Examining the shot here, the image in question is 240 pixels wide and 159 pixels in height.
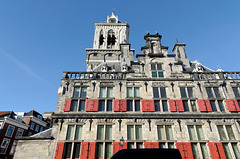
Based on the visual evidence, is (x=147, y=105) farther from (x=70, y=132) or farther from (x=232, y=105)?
(x=232, y=105)

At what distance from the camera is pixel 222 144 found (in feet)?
42.9

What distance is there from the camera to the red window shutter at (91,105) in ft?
47.4

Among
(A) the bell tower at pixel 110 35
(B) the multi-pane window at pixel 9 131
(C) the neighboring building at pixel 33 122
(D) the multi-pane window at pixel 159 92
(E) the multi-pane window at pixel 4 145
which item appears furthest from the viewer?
(A) the bell tower at pixel 110 35

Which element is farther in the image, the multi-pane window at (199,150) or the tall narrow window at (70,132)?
the tall narrow window at (70,132)

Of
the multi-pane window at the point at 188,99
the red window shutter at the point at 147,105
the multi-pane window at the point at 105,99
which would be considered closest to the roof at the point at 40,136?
the multi-pane window at the point at 105,99

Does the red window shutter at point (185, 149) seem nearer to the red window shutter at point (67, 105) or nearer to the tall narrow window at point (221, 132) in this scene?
the tall narrow window at point (221, 132)

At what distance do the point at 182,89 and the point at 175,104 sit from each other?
206cm

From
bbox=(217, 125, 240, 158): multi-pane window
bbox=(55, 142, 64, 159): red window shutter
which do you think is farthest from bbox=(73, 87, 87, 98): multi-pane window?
bbox=(217, 125, 240, 158): multi-pane window

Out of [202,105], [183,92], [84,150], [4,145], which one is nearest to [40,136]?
[84,150]

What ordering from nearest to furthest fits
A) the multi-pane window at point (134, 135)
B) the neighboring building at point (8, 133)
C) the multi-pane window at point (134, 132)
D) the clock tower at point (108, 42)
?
the multi-pane window at point (134, 135) → the multi-pane window at point (134, 132) → the neighboring building at point (8, 133) → the clock tower at point (108, 42)

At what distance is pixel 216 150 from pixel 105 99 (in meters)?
10.7

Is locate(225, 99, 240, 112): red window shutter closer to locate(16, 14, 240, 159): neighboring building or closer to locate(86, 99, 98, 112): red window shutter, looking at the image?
locate(16, 14, 240, 159): neighboring building

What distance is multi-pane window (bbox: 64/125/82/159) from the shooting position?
12.6 meters

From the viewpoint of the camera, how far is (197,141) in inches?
510
